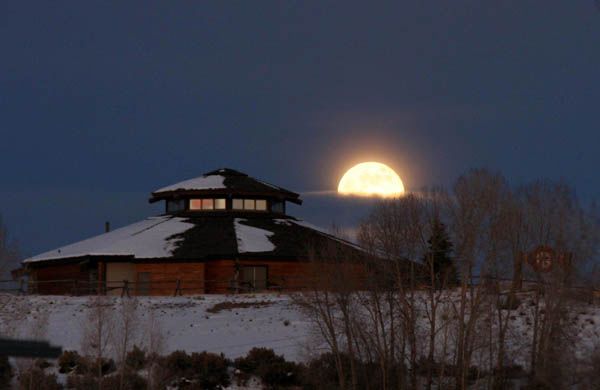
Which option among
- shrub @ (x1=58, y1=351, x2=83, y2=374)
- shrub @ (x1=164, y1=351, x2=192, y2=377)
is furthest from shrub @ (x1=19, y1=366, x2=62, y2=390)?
shrub @ (x1=164, y1=351, x2=192, y2=377)

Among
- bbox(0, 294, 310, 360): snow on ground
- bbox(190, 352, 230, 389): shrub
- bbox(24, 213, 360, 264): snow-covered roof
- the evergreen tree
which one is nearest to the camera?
bbox(190, 352, 230, 389): shrub

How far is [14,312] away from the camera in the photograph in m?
47.1

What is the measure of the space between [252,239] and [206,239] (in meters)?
2.62

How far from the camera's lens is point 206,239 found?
194ft

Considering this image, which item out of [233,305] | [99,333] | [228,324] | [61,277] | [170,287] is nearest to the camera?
[99,333]

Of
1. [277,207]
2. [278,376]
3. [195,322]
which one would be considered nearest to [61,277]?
[277,207]

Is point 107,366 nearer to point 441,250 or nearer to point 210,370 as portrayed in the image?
point 210,370

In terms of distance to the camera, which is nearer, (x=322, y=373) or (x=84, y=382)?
(x=84, y=382)

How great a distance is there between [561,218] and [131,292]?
23.7 metres

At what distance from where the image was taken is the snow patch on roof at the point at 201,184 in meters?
65.6

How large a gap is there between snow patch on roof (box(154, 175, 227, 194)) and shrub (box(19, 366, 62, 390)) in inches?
1062

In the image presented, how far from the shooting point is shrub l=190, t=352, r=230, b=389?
40219mm

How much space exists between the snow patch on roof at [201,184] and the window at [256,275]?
931cm

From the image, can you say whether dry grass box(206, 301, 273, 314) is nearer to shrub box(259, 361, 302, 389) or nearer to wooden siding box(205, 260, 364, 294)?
wooden siding box(205, 260, 364, 294)
